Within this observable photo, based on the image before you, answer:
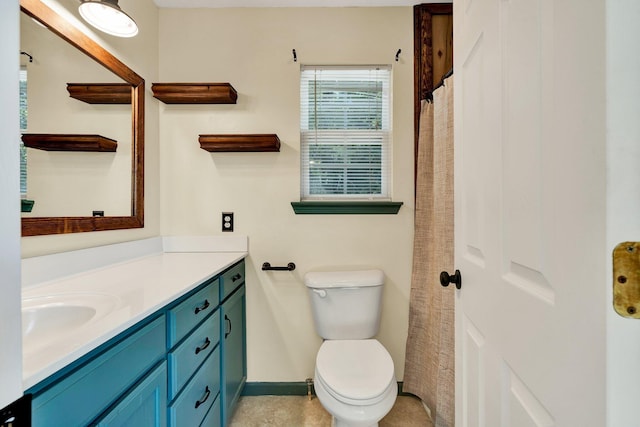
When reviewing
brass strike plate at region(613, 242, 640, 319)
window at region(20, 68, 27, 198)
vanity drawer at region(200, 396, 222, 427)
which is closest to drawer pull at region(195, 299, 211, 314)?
vanity drawer at region(200, 396, 222, 427)

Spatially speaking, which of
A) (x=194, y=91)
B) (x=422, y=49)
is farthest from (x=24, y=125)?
(x=422, y=49)

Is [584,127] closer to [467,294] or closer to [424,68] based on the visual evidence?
[467,294]

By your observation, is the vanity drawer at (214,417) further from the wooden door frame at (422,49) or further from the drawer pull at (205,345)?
the wooden door frame at (422,49)

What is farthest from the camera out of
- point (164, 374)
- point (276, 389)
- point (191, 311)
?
point (276, 389)

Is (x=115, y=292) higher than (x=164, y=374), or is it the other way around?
(x=115, y=292)

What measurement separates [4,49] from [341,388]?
140 cm

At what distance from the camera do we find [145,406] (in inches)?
35.2

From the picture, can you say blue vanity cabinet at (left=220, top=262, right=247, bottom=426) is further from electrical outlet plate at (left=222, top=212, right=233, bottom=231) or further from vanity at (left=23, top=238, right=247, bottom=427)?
electrical outlet plate at (left=222, top=212, right=233, bottom=231)

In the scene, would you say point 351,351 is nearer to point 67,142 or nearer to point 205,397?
point 205,397

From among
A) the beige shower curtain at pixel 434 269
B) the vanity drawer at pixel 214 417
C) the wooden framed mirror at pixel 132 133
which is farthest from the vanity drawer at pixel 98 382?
the beige shower curtain at pixel 434 269

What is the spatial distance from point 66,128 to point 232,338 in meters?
1.27

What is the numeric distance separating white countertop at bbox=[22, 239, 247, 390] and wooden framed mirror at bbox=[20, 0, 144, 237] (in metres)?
0.21

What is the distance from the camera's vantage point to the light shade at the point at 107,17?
1.28 metres

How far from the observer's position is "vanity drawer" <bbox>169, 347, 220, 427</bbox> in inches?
41.8
